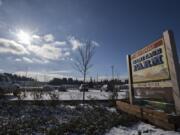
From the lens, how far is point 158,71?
635cm

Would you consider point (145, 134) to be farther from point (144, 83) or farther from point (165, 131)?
point (144, 83)

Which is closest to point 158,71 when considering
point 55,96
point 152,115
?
point 152,115

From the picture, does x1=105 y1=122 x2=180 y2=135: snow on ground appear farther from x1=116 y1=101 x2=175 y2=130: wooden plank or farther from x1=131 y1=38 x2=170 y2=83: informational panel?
x1=131 y1=38 x2=170 y2=83: informational panel

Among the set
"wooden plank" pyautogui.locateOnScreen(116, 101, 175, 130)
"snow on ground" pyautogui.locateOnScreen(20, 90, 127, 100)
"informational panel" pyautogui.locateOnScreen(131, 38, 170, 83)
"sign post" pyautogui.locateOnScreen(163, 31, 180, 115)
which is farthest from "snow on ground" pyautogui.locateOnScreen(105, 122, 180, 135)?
"snow on ground" pyautogui.locateOnScreen(20, 90, 127, 100)

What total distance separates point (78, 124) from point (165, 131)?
292cm

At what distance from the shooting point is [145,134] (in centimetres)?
511

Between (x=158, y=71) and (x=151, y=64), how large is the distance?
0.63m

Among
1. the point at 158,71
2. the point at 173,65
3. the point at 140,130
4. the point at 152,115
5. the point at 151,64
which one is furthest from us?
the point at 151,64

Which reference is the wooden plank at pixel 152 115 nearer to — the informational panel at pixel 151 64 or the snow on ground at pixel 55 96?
the informational panel at pixel 151 64

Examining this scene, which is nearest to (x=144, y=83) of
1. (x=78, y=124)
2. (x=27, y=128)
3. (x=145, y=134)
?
(x=145, y=134)

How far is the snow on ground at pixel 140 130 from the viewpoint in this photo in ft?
16.9

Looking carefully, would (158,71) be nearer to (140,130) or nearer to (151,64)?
(151,64)

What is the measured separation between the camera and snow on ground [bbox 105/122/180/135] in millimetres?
5144

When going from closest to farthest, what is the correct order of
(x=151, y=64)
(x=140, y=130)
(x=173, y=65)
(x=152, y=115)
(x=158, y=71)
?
(x=173, y=65) < (x=140, y=130) < (x=152, y=115) < (x=158, y=71) < (x=151, y=64)
